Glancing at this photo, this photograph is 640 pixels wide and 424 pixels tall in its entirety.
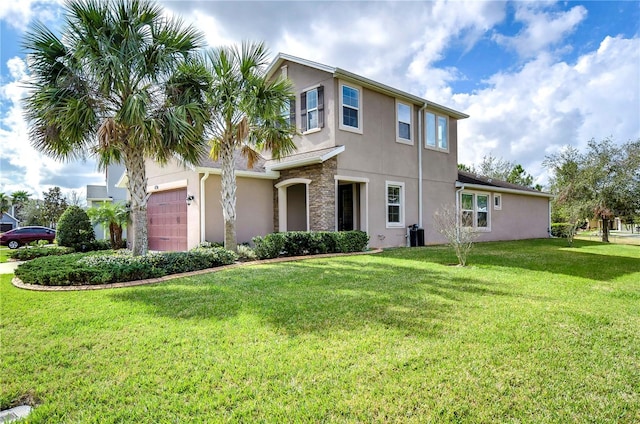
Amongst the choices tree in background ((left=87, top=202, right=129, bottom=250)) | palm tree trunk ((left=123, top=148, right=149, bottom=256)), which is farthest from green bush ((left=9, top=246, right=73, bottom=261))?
palm tree trunk ((left=123, top=148, right=149, bottom=256))

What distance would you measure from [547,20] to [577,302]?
10.8 m

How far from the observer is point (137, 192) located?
10.0m

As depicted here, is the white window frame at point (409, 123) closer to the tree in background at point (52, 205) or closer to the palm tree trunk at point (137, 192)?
the palm tree trunk at point (137, 192)

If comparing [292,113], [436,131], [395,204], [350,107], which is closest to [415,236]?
[395,204]

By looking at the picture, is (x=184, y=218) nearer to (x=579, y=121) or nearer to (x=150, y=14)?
(x=150, y=14)

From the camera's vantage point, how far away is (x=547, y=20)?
11.9 meters

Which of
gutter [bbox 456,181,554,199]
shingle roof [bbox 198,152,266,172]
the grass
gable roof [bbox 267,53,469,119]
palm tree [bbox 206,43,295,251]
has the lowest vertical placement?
the grass

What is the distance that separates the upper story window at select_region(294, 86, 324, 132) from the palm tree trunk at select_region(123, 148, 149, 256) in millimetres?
6671

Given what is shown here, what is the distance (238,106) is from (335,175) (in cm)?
440

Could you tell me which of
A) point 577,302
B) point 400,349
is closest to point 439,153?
point 577,302

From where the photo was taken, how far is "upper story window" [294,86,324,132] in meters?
13.7

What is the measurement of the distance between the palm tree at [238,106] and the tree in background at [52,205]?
1485 inches

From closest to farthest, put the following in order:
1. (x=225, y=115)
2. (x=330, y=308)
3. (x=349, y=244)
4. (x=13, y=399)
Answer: (x=13, y=399) < (x=330, y=308) < (x=225, y=115) < (x=349, y=244)

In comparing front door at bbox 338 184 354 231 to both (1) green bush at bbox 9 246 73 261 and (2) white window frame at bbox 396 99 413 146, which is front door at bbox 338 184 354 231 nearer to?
(2) white window frame at bbox 396 99 413 146
